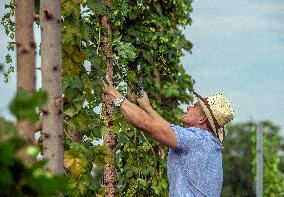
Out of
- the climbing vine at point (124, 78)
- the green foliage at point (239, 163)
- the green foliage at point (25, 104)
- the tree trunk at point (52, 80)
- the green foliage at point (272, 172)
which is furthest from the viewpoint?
the green foliage at point (239, 163)

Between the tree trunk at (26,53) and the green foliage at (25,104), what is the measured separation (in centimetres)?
118

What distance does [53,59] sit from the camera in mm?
3373

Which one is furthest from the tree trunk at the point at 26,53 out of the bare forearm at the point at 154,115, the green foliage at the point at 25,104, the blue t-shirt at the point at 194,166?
the blue t-shirt at the point at 194,166

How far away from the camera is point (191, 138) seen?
4.80 meters

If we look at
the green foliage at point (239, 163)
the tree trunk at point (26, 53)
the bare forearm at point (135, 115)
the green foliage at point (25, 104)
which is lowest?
the green foliage at point (25, 104)

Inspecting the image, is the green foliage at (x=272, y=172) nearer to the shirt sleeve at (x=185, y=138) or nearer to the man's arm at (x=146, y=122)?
the shirt sleeve at (x=185, y=138)

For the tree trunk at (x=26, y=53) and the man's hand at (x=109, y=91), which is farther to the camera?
the man's hand at (x=109, y=91)

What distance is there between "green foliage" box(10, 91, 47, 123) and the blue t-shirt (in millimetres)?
3262

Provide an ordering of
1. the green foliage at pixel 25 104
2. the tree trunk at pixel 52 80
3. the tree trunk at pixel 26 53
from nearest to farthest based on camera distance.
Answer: the green foliage at pixel 25 104
the tree trunk at pixel 26 53
the tree trunk at pixel 52 80

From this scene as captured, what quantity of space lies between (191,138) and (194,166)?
0.21 m

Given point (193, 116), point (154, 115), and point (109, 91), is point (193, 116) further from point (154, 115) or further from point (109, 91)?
point (109, 91)

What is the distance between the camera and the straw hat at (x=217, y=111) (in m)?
5.10

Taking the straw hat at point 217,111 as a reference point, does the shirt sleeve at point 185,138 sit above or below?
below

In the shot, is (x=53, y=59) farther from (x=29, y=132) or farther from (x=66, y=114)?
(x=66, y=114)
